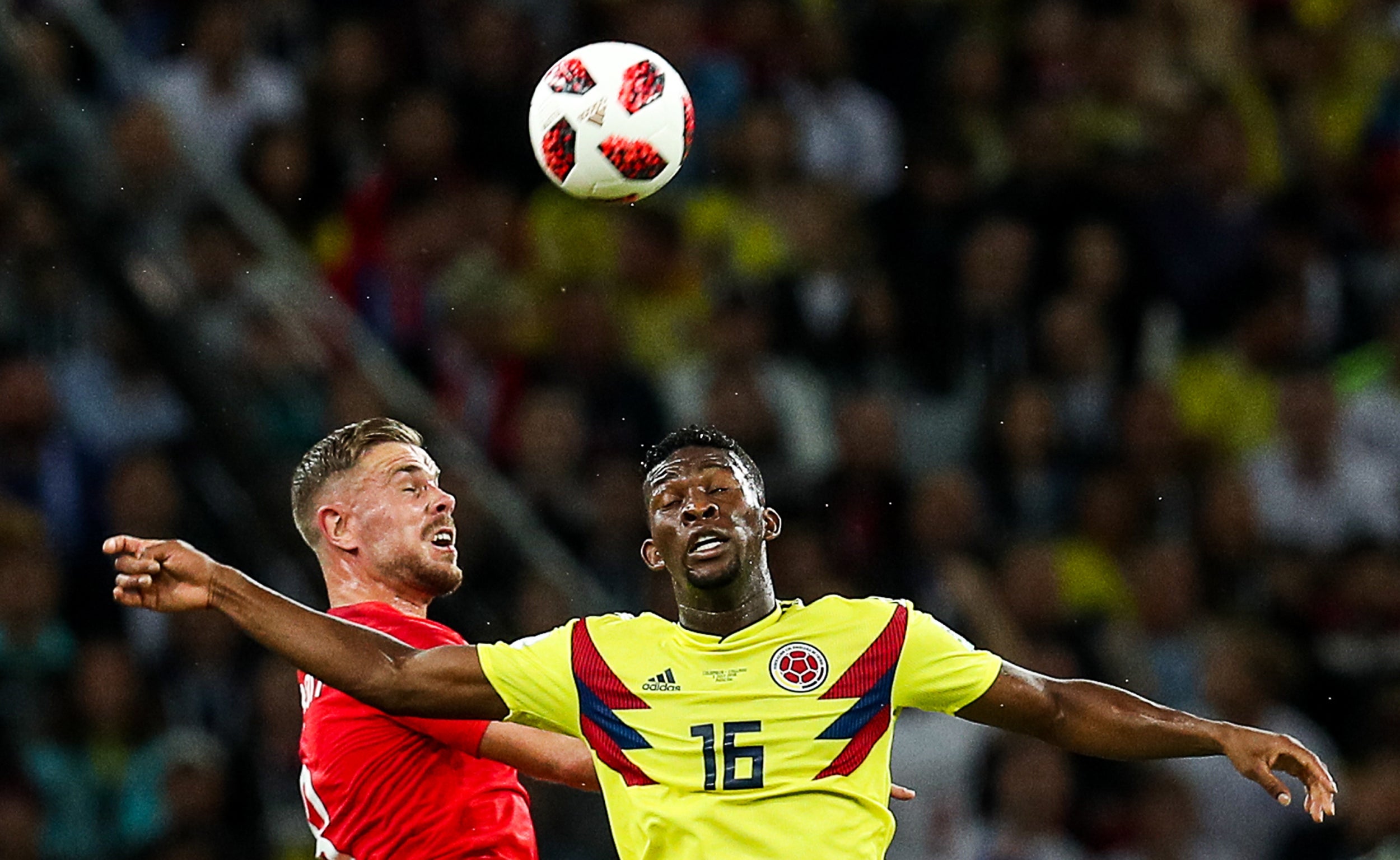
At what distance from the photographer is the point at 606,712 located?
4902 millimetres

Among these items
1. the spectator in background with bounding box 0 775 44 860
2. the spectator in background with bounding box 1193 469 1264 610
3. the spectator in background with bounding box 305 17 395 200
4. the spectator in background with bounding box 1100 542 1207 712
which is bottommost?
the spectator in background with bounding box 0 775 44 860

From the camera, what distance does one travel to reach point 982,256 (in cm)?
967

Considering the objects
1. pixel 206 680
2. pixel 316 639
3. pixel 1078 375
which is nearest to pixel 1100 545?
pixel 1078 375

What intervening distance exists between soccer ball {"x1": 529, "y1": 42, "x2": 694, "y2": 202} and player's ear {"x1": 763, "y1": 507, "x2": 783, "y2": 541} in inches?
54.9

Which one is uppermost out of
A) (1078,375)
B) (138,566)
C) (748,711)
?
(1078,375)

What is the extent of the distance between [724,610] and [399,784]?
891 mm

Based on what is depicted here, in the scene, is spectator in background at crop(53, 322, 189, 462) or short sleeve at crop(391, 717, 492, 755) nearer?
short sleeve at crop(391, 717, 492, 755)

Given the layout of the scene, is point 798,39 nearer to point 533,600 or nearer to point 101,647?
point 533,600

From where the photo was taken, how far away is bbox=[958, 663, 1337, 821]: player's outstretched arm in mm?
4785

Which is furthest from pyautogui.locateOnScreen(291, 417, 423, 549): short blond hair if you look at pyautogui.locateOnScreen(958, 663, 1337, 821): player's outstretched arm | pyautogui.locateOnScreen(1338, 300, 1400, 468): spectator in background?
pyautogui.locateOnScreen(1338, 300, 1400, 468): spectator in background

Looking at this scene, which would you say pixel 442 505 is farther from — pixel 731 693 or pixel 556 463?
pixel 556 463

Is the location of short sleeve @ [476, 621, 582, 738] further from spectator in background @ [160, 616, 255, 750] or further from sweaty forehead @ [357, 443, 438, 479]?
spectator in background @ [160, 616, 255, 750]

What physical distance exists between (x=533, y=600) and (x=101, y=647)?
164 cm

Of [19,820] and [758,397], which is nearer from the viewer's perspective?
[19,820]
